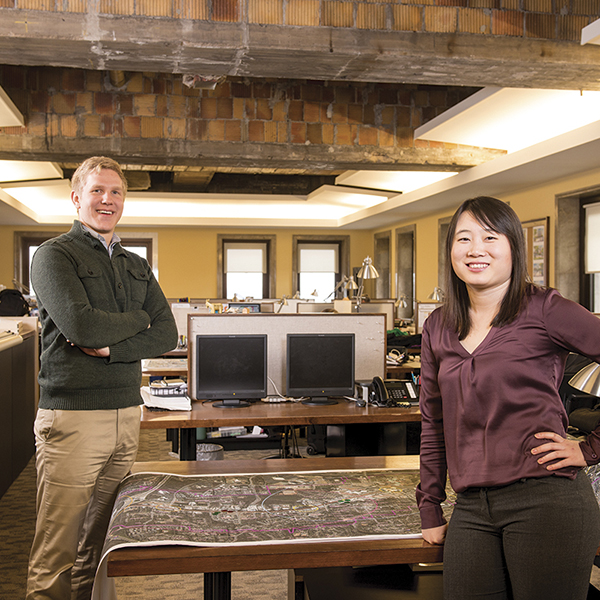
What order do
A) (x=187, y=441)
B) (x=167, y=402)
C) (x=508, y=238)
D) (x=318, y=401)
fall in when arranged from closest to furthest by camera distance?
(x=508, y=238), (x=187, y=441), (x=167, y=402), (x=318, y=401)

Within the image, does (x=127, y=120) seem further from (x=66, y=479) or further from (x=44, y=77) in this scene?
(x=66, y=479)

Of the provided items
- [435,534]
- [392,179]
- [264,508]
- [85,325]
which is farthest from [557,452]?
[392,179]

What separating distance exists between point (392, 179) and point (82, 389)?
6.17 meters

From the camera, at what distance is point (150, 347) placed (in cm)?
199

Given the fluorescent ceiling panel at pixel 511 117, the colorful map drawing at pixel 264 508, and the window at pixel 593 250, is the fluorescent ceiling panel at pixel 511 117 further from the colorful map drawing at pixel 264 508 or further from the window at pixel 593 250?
the colorful map drawing at pixel 264 508

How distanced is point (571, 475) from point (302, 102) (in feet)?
14.0

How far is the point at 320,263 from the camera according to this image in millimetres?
12680

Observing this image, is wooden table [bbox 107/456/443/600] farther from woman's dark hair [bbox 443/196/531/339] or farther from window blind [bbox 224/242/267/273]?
window blind [bbox 224/242/267/273]

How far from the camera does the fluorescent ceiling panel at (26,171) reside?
646cm

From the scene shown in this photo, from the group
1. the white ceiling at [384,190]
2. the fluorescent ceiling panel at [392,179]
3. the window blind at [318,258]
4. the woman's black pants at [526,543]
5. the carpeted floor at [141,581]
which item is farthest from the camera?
the window blind at [318,258]

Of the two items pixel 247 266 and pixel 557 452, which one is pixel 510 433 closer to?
pixel 557 452

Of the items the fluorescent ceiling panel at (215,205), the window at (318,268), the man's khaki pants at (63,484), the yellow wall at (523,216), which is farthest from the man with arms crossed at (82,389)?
the window at (318,268)

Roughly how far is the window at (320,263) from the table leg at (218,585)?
10865mm

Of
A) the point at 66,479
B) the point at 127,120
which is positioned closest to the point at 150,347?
the point at 66,479
